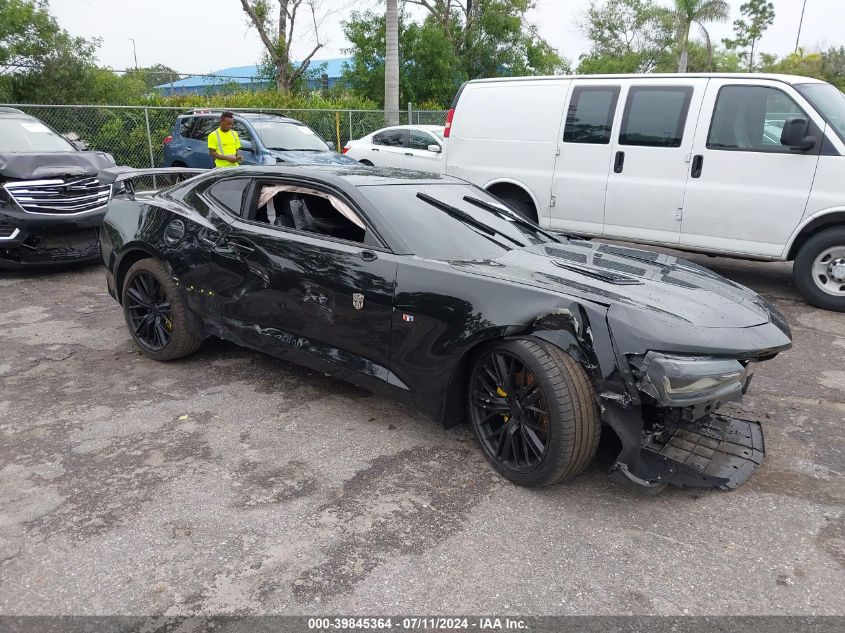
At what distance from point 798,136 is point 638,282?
3757mm

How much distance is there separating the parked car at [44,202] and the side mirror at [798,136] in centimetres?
732

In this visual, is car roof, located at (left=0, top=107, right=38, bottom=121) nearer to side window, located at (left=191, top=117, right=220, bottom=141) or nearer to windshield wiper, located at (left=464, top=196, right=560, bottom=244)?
side window, located at (left=191, top=117, right=220, bottom=141)

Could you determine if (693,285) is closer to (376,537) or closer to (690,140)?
(376,537)

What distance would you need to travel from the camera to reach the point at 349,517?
2922mm

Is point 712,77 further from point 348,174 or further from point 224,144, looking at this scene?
point 224,144

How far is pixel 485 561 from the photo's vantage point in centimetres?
263

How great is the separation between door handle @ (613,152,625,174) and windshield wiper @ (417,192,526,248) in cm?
350

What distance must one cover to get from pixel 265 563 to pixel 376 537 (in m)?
0.47

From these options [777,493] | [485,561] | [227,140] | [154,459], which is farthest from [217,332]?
[227,140]

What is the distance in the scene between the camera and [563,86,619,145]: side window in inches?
279

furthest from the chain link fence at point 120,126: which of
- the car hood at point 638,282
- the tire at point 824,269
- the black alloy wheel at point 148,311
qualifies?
the car hood at point 638,282

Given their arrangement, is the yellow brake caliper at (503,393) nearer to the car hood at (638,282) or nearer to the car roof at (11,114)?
the car hood at (638,282)

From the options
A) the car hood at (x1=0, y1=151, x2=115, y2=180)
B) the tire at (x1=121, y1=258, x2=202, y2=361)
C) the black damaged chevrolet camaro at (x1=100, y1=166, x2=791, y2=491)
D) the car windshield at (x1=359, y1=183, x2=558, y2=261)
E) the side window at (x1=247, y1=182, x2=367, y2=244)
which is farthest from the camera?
the car hood at (x1=0, y1=151, x2=115, y2=180)

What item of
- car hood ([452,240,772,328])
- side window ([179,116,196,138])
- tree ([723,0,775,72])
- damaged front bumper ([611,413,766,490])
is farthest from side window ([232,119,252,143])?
tree ([723,0,775,72])
